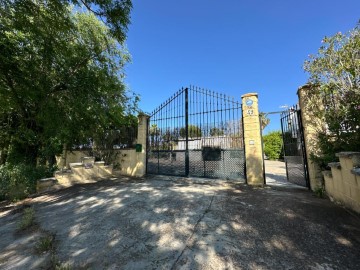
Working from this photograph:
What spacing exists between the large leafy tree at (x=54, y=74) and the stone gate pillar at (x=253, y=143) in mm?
4330

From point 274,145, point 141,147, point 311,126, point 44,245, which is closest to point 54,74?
point 141,147

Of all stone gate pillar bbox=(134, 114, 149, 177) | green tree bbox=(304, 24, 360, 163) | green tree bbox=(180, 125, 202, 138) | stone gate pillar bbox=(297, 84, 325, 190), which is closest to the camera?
green tree bbox=(304, 24, 360, 163)

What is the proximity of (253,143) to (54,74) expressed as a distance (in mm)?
7020

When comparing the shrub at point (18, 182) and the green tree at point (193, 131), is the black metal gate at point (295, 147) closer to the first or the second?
the green tree at point (193, 131)

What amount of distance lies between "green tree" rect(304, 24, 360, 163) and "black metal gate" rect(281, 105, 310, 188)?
2.02 ft

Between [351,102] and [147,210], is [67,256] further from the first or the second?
[351,102]

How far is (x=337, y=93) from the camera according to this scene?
497cm

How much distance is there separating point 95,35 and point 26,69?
4768 mm

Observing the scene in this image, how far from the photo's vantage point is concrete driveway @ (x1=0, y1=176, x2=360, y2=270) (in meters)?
2.33

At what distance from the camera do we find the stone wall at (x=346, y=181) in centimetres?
329

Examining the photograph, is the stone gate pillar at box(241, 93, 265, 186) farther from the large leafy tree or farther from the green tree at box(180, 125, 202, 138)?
the large leafy tree

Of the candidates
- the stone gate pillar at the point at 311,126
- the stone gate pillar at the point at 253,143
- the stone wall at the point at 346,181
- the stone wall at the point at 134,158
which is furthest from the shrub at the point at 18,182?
the stone gate pillar at the point at 311,126

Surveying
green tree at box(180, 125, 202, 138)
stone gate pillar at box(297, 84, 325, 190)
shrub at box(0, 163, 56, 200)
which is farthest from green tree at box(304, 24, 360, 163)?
shrub at box(0, 163, 56, 200)

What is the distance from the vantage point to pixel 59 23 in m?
4.98
